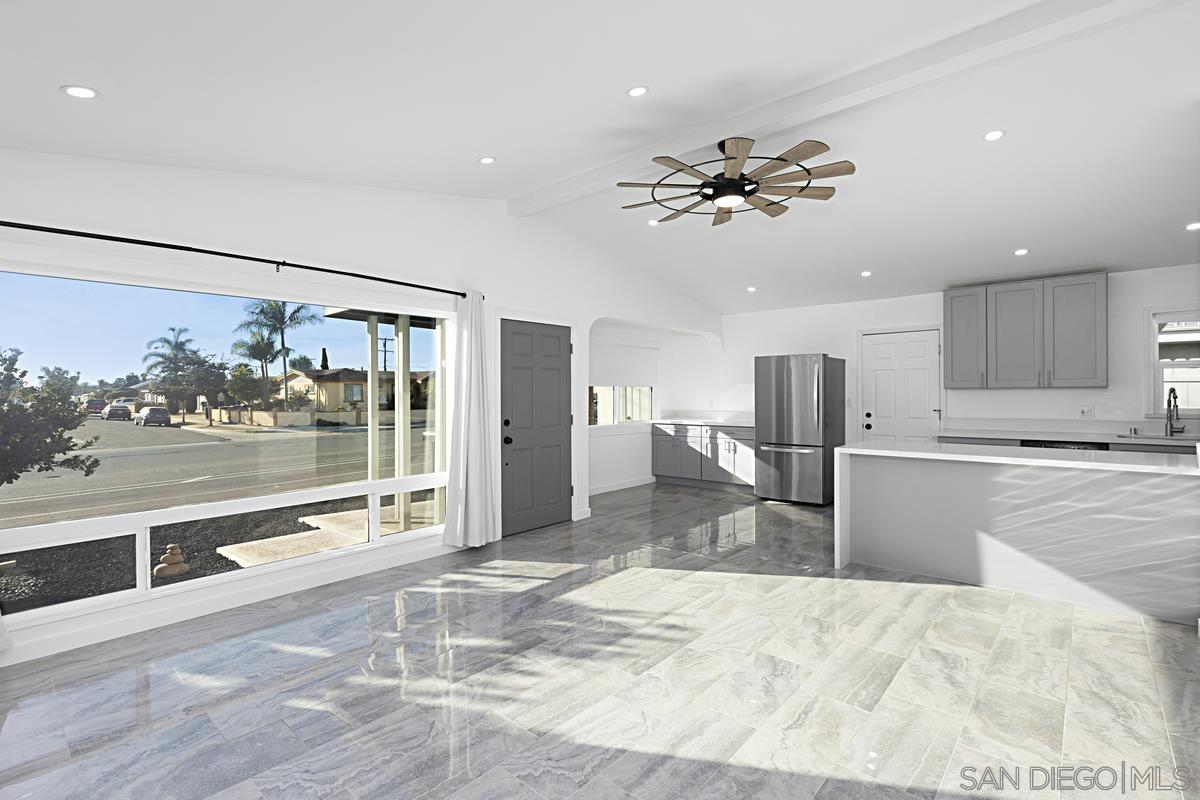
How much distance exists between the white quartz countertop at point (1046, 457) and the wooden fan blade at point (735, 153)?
2.22 meters

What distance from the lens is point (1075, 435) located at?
552 cm

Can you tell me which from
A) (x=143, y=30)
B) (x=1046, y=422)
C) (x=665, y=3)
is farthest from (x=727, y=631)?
(x=1046, y=422)

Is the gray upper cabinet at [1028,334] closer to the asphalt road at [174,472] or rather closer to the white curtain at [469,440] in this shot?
the white curtain at [469,440]

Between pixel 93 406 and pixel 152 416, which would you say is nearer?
pixel 93 406

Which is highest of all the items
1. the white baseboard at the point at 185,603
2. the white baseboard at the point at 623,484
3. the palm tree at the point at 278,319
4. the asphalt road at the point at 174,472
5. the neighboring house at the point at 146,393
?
the palm tree at the point at 278,319

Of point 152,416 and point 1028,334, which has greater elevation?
point 1028,334

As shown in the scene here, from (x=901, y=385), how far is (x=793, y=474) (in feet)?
5.59

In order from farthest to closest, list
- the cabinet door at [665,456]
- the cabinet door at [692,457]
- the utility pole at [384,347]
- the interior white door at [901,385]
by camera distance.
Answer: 1. the cabinet door at [665,456]
2. the cabinet door at [692,457]
3. the interior white door at [901,385]
4. the utility pole at [384,347]

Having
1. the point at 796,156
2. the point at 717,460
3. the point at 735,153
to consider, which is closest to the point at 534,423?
the point at 717,460

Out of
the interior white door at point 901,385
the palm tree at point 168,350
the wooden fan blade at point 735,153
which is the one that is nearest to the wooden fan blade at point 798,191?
the wooden fan blade at point 735,153

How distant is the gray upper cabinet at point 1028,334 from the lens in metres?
5.54

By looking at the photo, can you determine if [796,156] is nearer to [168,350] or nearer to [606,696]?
[606,696]

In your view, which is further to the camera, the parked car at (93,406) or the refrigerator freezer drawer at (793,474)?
the refrigerator freezer drawer at (793,474)

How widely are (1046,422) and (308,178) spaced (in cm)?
709
